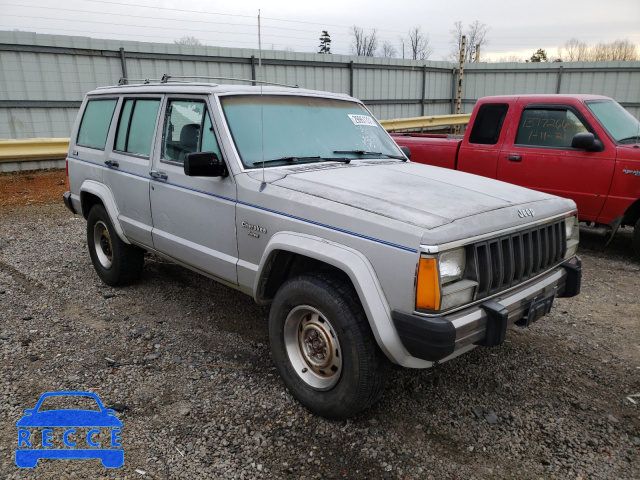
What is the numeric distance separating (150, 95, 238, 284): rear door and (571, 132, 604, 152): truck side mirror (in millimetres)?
4410

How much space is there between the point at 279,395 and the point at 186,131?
2145 millimetres

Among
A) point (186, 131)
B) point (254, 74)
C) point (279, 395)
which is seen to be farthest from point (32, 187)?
point (279, 395)

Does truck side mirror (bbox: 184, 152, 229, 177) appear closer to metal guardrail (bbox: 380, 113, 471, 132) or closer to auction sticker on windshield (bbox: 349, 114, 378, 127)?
auction sticker on windshield (bbox: 349, 114, 378, 127)

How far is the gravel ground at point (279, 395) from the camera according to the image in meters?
2.66

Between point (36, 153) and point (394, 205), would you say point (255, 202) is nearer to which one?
point (394, 205)

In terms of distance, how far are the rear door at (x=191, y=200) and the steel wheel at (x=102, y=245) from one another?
1.20 metres

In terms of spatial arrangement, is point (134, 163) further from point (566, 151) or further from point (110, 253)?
point (566, 151)

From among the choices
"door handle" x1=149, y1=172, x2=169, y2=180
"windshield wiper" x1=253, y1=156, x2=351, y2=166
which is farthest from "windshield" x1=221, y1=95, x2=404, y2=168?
"door handle" x1=149, y1=172, x2=169, y2=180

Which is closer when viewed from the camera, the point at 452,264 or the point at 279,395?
the point at 452,264

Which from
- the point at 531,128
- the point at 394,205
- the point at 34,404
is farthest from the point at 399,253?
the point at 531,128

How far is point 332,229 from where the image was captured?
2775mm

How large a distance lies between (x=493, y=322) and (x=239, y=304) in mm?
2738

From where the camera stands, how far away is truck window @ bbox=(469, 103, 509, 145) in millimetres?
6633

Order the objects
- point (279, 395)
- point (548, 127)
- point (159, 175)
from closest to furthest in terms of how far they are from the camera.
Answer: point (279, 395)
point (159, 175)
point (548, 127)
